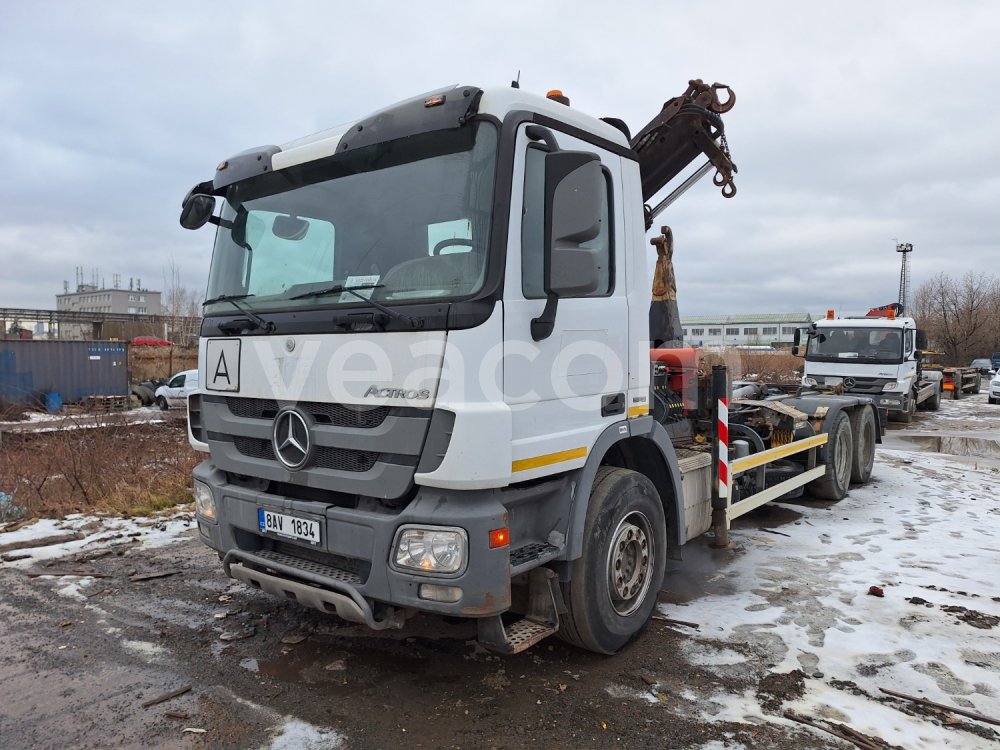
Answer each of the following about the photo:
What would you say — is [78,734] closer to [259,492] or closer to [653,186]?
[259,492]

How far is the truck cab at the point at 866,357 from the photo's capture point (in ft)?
48.8

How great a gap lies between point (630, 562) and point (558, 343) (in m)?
1.44

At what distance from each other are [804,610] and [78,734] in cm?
420

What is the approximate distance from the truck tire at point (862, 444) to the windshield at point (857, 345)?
273 inches

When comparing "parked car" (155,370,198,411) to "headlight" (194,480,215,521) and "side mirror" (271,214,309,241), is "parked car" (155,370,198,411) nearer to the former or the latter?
"headlight" (194,480,215,521)

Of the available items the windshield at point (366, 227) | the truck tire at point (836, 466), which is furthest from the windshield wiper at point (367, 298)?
the truck tire at point (836, 466)

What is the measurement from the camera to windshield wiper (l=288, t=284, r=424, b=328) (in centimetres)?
293

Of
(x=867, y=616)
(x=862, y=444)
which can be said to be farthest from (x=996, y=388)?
(x=867, y=616)

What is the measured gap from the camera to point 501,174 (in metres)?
3.00

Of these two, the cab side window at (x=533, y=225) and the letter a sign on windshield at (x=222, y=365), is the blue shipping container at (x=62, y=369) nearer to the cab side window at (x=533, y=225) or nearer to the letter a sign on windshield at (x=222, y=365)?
the letter a sign on windshield at (x=222, y=365)

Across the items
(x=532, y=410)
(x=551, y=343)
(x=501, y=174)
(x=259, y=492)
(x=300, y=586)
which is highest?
(x=501, y=174)

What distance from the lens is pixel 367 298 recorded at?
312 cm

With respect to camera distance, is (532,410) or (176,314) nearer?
(532,410)

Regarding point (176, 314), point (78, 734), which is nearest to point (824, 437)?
point (78, 734)
